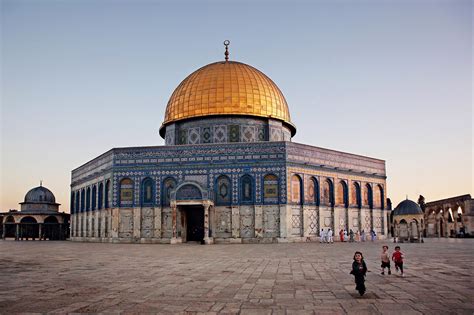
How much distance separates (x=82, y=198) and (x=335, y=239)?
21.4m

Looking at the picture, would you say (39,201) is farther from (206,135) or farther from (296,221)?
(296,221)

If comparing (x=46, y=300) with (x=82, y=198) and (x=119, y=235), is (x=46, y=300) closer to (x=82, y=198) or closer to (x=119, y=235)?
(x=119, y=235)

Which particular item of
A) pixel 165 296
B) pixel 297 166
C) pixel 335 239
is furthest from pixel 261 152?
pixel 165 296

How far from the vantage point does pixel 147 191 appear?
101 feet

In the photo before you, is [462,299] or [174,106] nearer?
[462,299]

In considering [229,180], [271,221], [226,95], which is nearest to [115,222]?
[229,180]

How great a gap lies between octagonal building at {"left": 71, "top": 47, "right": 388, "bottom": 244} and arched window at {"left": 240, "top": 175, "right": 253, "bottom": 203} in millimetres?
65

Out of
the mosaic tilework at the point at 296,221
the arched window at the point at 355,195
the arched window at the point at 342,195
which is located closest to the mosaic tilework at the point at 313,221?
the mosaic tilework at the point at 296,221

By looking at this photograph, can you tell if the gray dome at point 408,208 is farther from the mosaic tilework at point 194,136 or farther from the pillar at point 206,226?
the mosaic tilework at point 194,136

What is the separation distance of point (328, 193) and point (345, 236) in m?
3.27

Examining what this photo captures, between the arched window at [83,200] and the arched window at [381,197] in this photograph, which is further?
the arched window at [83,200]

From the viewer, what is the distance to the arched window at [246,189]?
29516 millimetres

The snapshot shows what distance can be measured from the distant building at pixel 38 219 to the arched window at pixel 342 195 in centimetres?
2919

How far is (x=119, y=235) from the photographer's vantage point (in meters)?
30.7
